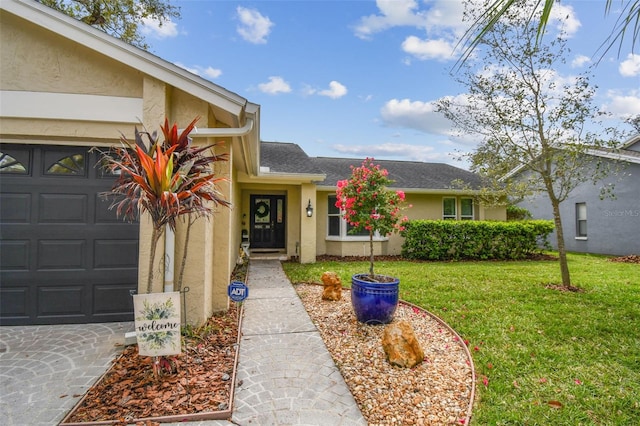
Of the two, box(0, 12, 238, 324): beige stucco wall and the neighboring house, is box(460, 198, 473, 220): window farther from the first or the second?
box(0, 12, 238, 324): beige stucco wall

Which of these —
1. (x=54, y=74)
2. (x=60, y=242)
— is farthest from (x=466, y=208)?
(x=54, y=74)

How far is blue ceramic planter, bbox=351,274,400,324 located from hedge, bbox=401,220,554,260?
24.0 ft

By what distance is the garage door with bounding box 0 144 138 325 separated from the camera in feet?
15.1

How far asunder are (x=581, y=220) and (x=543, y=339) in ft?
47.5

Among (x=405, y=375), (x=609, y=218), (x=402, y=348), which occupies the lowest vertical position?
(x=405, y=375)

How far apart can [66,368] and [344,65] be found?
11.6 metres

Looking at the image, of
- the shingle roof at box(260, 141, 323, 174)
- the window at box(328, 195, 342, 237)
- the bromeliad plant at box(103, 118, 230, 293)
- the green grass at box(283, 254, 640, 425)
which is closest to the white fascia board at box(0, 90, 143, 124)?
the bromeliad plant at box(103, 118, 230, 293)

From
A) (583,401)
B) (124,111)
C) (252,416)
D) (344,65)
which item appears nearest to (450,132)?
(344,65)

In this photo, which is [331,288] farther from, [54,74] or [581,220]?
[581,220]

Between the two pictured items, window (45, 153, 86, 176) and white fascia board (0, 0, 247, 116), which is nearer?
white fascia board (0, 0, 247, 116)

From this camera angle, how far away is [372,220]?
5.19m

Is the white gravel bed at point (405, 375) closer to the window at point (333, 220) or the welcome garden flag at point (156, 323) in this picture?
the welcome garden flag at point (156, 323)

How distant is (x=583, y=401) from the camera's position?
3037mm

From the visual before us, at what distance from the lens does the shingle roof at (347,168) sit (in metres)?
12.0
